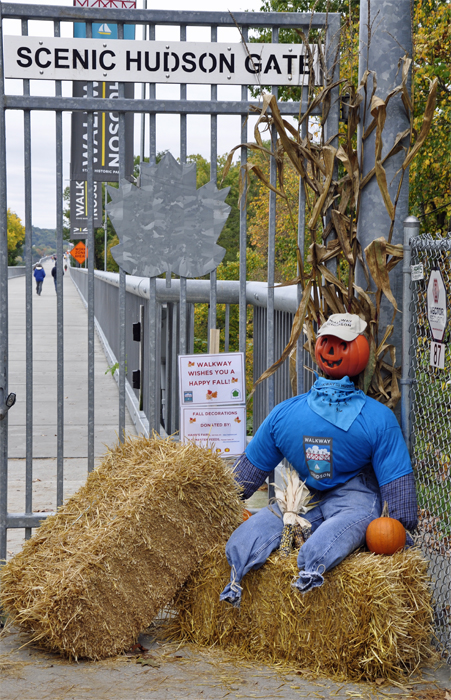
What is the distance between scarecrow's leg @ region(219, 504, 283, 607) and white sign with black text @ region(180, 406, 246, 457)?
679 mm

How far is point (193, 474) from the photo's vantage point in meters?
3.55

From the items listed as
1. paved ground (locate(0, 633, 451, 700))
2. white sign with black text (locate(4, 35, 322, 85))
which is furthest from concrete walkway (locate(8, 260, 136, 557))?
white sign with black text (locate(4, 35, 322, 85))

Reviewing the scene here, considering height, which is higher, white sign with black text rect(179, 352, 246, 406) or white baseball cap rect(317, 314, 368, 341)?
white baseball cap rect(317, 314, 368, 341)

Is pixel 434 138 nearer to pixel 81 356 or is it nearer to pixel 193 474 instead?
pixel 193 474

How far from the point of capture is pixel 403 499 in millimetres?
3482

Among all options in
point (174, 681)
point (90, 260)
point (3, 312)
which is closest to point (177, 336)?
point (90, 260)

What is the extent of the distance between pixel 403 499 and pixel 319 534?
1.50ft

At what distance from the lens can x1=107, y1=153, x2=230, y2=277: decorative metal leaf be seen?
4121 millimetres

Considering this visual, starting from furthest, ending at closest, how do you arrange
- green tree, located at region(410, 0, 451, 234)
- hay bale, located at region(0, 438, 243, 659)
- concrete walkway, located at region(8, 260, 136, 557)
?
1. green tree, located at region(410, 0, 451, 234)
2. concrete walkway, located at region(8, 260, 136, 557)
3. hay bale, located at region(0, 438, 243, 659)

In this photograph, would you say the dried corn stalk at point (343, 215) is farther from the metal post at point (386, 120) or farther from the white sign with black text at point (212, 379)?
the white sign with black text at point (212, 379)

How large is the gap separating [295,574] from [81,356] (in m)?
12.9

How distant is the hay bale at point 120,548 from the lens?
328 cm

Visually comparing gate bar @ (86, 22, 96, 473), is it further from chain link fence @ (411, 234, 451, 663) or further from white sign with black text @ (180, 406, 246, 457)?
chain link fence @ (411, 234, 451, 663)

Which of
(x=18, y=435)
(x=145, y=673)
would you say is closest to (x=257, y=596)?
(x=145, y=673)
